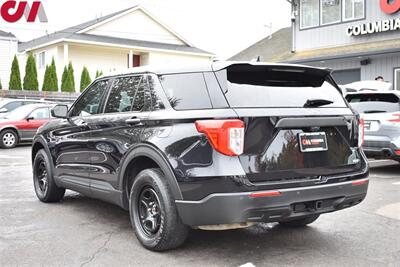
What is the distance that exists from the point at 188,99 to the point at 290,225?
6.91 ft

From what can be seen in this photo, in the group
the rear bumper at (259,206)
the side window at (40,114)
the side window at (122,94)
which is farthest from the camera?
the side window at (40,114)

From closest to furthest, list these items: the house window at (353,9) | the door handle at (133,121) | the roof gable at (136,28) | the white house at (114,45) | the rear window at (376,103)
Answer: the door handle at (133,121)
the rear window at (376,103)
the house window at (353,9)
the white house at (114,45)
the roof gable at (136,28)

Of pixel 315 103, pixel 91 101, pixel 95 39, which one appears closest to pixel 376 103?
pixel 315 103

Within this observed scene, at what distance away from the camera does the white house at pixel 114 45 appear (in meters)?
32.7

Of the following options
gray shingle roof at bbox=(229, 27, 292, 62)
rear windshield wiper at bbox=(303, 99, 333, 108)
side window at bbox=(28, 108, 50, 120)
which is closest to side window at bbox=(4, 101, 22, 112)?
side window at bbox=(28, 108, 50, 120)

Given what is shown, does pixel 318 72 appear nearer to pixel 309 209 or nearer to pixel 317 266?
pixel 309 209

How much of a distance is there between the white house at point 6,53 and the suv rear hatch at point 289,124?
1230 inches

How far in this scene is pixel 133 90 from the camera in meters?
5.22

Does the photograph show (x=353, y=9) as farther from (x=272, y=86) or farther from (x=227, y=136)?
(x=227, y=136)

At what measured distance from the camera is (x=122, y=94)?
5.43 metres

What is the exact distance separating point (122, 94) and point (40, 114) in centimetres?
1177

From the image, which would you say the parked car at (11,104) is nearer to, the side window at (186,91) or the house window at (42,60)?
the side window at (186,91)

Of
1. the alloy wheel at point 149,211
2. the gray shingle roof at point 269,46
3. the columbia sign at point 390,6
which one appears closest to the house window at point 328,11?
the columbia sign at point 390,6

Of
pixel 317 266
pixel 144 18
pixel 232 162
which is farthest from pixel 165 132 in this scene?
pixel 144 18
